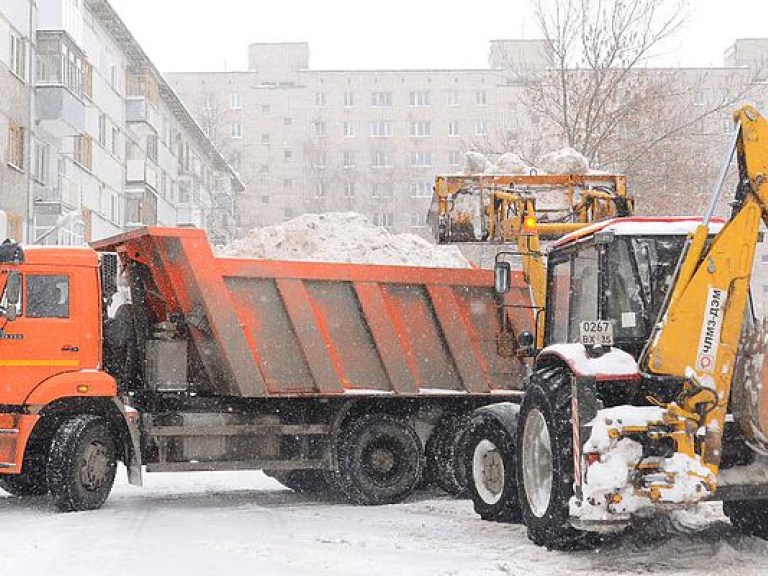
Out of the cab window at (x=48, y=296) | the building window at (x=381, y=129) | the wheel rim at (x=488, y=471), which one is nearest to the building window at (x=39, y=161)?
the cab window at (x=48, y=296)

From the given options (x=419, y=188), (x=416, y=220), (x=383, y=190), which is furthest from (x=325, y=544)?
(x=419, y=188)

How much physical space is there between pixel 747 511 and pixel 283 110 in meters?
70.0

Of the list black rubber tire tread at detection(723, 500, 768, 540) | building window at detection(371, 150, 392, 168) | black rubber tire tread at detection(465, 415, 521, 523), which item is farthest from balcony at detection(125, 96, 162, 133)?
black rubber tire tread at detection(723, 500, 768, 540)

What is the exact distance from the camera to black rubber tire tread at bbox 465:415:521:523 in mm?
10055

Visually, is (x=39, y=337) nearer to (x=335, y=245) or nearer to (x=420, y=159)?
(x=335, y=245)

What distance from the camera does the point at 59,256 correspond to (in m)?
11.7

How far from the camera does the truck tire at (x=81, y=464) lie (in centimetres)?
1105

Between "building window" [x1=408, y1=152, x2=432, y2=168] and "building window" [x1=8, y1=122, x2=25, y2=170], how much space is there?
47.8 meters

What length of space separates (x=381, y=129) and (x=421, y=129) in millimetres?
2711

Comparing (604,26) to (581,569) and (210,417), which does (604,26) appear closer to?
(210,417)

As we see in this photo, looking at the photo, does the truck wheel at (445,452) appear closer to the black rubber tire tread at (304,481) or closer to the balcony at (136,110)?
the black rubber tire tread at (304,481)

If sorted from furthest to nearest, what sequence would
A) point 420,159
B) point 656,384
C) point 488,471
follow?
point 420,159
point 488,471
point 656,384

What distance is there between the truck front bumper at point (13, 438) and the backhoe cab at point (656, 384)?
500 cm

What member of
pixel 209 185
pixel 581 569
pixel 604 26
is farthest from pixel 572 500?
pixel 209 185
